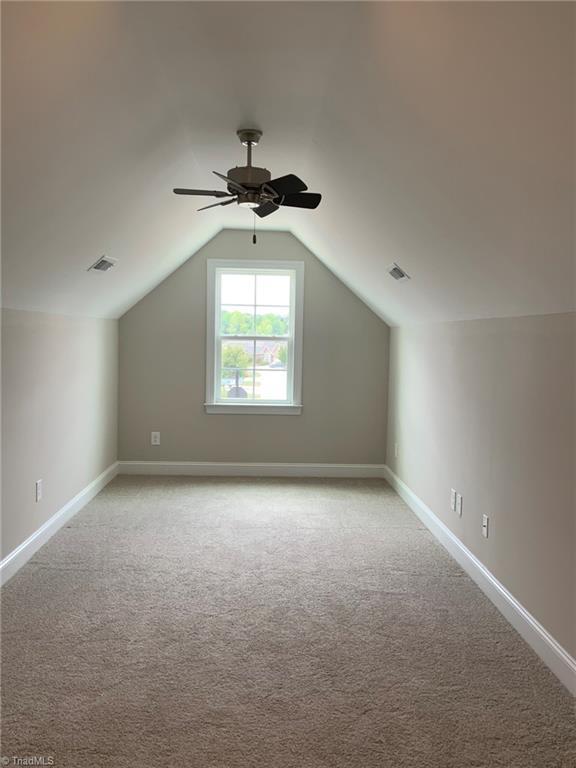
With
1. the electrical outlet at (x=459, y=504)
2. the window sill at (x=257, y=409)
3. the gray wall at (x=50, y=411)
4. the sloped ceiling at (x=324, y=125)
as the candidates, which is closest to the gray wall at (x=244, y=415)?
the window sill at (x=257, y=409)

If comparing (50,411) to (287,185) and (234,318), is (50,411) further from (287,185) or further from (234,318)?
(234,318)

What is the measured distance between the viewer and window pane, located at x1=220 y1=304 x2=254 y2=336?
607 centimetres

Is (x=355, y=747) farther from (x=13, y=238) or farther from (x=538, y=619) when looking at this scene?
(x=13, y=238)

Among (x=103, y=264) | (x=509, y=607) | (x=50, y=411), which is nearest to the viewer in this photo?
(x=509, y=607)

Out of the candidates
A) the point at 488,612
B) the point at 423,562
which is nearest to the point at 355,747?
the point at 488,612

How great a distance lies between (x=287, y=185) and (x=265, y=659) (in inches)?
88.6

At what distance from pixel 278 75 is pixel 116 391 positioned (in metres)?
3.97

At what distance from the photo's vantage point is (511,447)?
308 centimetres

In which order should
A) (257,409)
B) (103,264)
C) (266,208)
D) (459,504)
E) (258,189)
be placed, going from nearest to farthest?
1. (258,189)
2. (266,208)
3. (459,504)
4. (103,264)
5. (257,409)

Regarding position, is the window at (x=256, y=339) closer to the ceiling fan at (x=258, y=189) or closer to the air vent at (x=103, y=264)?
the air vent at (x=103, y=264)

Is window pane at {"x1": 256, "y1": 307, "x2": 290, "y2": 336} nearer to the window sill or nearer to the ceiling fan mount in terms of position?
the window sill

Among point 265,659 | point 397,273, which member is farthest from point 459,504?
point 265,659

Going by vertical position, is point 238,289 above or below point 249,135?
below

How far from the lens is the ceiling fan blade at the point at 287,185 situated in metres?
2.94
